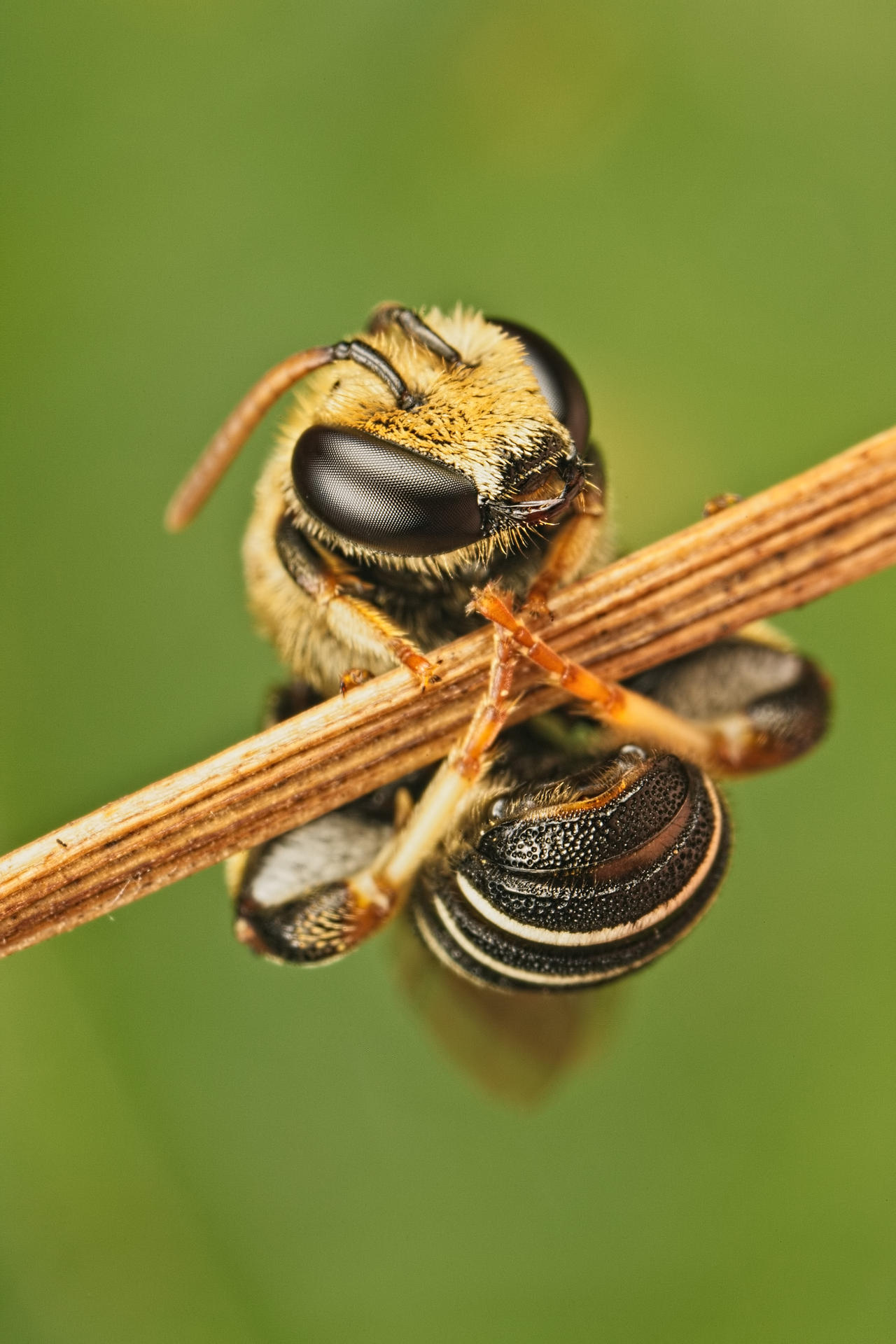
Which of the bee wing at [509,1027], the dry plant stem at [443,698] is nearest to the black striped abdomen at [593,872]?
the dry plant stem at [443,698]

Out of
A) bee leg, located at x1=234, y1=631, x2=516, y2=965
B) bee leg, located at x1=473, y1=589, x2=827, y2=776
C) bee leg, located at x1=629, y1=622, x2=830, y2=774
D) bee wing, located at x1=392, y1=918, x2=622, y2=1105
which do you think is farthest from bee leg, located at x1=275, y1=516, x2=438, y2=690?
bee wing, located at x1=392, y1=918, x2=622, y2=1105

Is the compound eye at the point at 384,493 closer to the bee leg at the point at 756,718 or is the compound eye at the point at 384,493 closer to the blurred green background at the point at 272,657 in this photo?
the bee leg at the point at 756,718

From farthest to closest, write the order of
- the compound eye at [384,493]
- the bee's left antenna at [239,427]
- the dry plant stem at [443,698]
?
the bee's left antenna at [239,427] → the dry plant stem at [443,698] → the compound eye at [384,493]

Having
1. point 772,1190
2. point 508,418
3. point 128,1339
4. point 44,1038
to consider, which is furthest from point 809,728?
point 128,1339

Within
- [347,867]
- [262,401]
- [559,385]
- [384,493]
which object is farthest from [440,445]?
[347,867]

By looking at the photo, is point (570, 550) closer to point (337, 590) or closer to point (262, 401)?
point (337, 590)

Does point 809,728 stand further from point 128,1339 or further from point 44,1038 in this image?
point 128,1339

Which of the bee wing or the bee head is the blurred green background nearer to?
the bee wing
